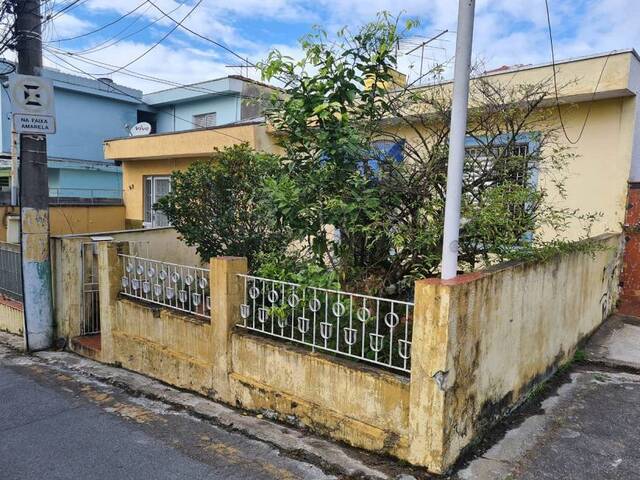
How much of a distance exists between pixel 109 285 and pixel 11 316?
3268 millimetres

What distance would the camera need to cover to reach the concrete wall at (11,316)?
7820 mm

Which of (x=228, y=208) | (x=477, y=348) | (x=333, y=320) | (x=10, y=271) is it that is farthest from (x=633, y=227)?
(x=10, y=271)

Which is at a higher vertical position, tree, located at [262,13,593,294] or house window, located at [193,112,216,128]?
house window, located at [193,112,216,128]

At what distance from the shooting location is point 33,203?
265 inches

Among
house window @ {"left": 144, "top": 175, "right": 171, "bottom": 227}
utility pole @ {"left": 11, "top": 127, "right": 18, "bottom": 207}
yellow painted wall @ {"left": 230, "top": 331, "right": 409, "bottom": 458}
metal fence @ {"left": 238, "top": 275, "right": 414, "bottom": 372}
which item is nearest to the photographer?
yellow painted wall @ {"left": 230, "top": 331, "right": 409, "bottom": 458}

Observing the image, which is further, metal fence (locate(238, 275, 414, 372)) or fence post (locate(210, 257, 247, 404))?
fence post (locate(210, 257, 247, 404))

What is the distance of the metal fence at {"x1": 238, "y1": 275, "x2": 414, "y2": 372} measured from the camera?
3775mm

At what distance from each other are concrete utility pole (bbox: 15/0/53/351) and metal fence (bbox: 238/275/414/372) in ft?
12.8

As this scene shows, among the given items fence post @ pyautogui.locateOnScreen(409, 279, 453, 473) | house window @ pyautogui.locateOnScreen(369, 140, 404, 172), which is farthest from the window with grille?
fence post @ pyautogui.locateOnScreen(409, 279, 453, 473)

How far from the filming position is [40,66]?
273 inches

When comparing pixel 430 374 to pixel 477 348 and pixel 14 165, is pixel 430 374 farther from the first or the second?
pixel 14 165

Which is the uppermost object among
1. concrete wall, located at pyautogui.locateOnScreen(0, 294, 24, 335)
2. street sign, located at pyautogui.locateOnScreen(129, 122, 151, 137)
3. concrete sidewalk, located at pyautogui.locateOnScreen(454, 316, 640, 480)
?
street sign, located at pyautogui.locateOnScreen(129, 122, 151, 137)

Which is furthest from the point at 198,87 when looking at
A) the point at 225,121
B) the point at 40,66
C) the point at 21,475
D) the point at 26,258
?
the point at 21,475

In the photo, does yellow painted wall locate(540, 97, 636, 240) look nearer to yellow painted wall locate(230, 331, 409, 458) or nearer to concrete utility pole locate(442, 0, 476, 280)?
concrete utility pole locate(442, 0, 476, 280)
